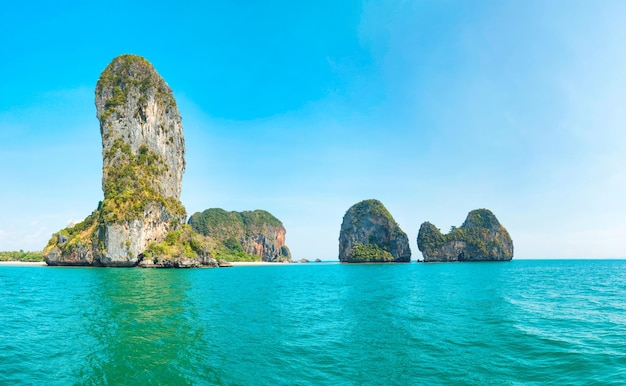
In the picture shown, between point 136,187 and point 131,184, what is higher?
point 131,184

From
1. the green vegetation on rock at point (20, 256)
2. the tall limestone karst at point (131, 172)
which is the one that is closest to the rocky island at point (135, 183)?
the tall limestone karst at point (131, 172)

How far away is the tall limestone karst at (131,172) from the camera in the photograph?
99.1 m

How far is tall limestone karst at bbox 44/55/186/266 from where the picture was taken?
99.1 m

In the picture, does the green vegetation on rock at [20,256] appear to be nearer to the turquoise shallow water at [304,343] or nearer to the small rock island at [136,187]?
the small rock island at [136,187]

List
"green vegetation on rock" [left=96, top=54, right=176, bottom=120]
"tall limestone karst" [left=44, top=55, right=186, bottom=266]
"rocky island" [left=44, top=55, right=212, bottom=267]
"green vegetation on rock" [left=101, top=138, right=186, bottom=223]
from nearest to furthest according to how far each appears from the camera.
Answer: "tall limestone karst" [left=44, top=55, right=186, bottom=266], "rocky island" [left=44, top=55, right=212, bottom=267], "green vegetation on rock" [left=101, top=138, right=186, bottom=223], "green vegetation on rock" [left=96, top=54, right=176, bottom=120]

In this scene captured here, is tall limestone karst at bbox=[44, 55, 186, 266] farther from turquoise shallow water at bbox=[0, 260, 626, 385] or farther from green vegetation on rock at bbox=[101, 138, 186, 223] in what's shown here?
turquoise shallow water at bbox=[0, 260, 626, 385]

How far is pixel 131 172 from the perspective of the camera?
111062mm

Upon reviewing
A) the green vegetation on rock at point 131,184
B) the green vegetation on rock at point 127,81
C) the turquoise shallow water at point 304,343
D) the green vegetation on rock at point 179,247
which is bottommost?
the turquoise shallow water at point 304,343

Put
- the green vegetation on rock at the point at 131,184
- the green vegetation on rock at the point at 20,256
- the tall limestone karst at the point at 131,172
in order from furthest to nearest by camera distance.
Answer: the green vegetation on rock at the point at 20,256, the green vegetation on rock at the point at 131,184, the tall limestone karst at the point at 131,172

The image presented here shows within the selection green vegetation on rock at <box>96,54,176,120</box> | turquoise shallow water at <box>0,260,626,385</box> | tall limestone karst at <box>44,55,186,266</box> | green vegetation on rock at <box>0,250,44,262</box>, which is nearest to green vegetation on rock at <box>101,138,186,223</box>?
tall limestone karst at <box>44,55,186,266</box>

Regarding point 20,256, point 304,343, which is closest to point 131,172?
point 304,343

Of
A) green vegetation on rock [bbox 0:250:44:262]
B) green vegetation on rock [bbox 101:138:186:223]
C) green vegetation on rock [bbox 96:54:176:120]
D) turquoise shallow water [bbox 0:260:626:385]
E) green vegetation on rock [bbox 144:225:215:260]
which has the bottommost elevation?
green vegetation on rock [bbox 0:250:44:262]

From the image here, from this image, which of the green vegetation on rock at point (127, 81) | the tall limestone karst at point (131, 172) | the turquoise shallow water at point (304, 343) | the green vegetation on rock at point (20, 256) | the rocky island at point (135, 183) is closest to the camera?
the turquoise shallow water at point (304, 343)

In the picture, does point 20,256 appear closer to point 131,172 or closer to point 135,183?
point 131,172
